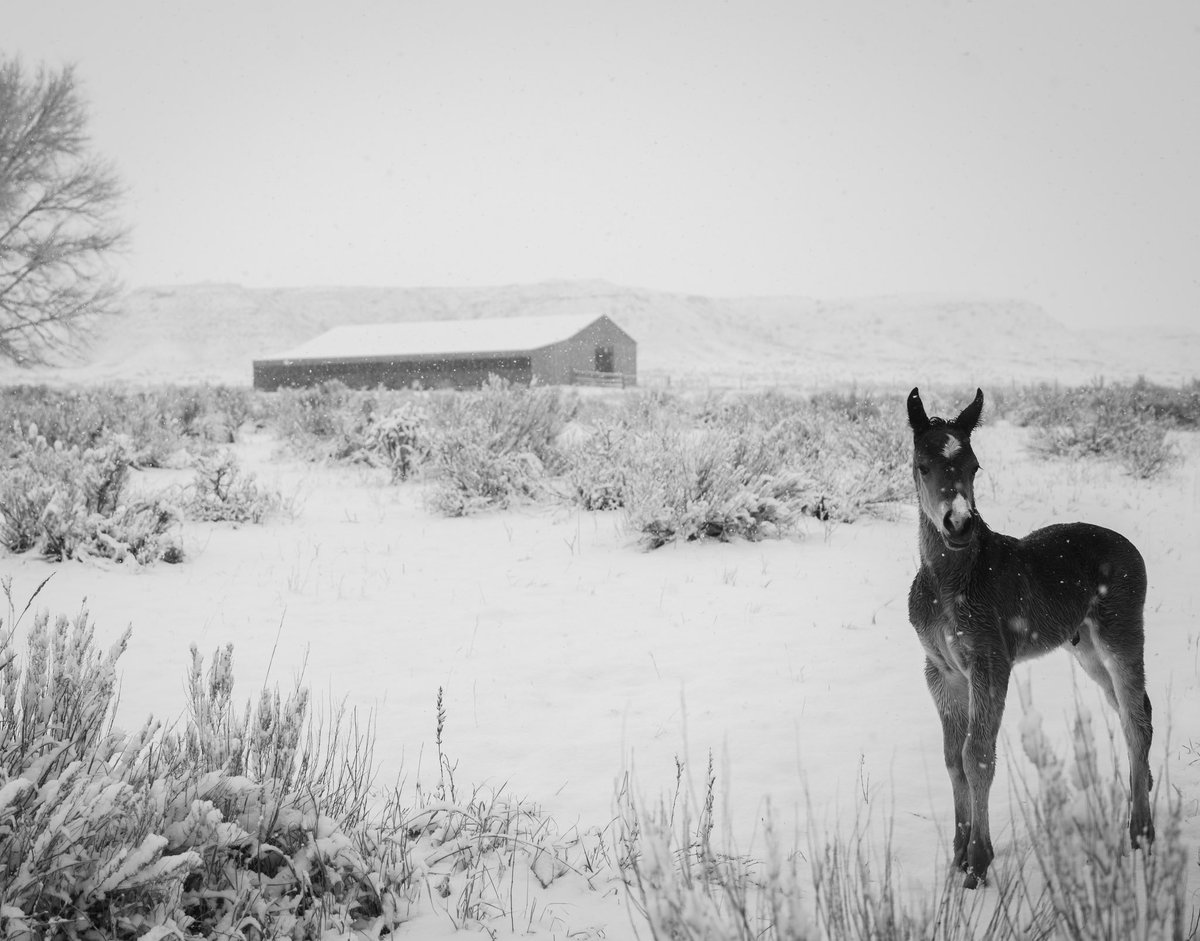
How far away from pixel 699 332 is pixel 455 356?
5493 cm

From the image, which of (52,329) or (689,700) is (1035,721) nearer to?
(689,700)

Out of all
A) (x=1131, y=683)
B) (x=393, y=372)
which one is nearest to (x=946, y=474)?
(x=1131, y=683)

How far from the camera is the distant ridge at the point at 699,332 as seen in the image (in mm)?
71000

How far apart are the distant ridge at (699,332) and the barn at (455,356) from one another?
988 centimetres

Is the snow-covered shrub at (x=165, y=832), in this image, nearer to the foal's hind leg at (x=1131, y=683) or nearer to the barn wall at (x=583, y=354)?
the foal's hind leg at (x=1131, y=683)

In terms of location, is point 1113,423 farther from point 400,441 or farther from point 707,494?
point 400,441

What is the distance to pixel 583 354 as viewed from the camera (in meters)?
44.5

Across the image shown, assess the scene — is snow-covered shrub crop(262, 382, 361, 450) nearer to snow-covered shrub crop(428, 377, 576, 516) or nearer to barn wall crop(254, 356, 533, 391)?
snow-covered shrub crop(428, 377, 576, 516)

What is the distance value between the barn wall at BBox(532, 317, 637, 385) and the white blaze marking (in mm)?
35432

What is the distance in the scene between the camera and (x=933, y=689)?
2783mm

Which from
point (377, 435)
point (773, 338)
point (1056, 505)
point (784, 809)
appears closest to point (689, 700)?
point (784, 809)

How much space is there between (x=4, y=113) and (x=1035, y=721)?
1064 inches

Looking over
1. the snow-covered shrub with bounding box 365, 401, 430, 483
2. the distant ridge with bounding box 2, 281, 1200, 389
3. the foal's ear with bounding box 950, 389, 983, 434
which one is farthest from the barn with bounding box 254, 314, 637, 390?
the foal's ear with bounding box 950, 389, 983, 434

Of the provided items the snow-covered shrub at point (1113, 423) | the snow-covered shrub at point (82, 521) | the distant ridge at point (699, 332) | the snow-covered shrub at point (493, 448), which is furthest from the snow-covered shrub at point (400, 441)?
the distant ridge at point (699, 332)
